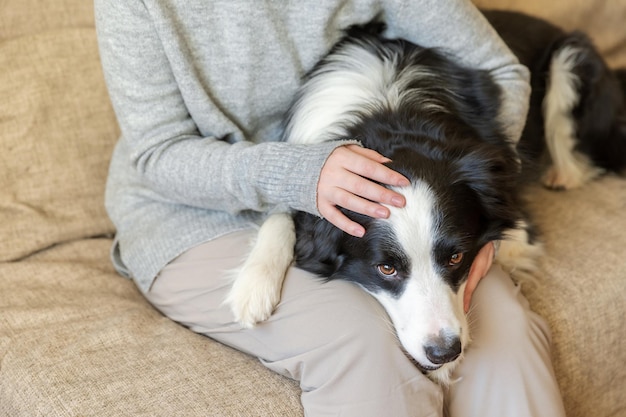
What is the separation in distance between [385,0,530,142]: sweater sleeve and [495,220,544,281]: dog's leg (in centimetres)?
24

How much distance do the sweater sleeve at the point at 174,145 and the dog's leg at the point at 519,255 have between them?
1.88 feet

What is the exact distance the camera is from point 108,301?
65.0 inches

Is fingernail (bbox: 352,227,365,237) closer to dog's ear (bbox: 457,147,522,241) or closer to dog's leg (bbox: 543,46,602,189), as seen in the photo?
dog's ear (bbox: 457,147,522,241)

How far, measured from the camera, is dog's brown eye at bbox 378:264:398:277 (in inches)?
53.0

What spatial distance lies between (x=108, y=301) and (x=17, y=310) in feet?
0.66

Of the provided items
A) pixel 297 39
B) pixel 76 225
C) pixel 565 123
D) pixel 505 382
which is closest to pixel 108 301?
pixel 76 225

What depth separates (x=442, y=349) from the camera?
1.27 m

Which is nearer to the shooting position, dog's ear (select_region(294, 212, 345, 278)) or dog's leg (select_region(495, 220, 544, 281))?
dog's ear (select_region(294, 212, 345, 278))

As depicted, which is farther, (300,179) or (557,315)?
(557,315)

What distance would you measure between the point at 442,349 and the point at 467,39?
81cm

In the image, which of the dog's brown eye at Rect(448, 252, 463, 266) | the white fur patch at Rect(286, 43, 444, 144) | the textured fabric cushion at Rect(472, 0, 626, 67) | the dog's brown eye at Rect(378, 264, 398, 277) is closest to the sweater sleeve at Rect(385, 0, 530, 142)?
the white fur patch at Rect(286, 43, 444, 144)

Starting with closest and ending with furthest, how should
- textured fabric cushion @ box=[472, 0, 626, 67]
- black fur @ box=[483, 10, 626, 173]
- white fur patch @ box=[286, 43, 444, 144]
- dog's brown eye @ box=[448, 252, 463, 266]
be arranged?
1. dog's brown eye @ box=[448, 252, 463, 266]
2. white fur patch @ box=[286, 43, 444, 144]
3. black fur @ box=[483, 10, 626, 173]
4. textured fabric cushion @ box=[472, 0, 626, 67]

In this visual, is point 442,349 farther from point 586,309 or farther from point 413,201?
point 586,309

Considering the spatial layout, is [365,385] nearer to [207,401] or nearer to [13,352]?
[207,401]
